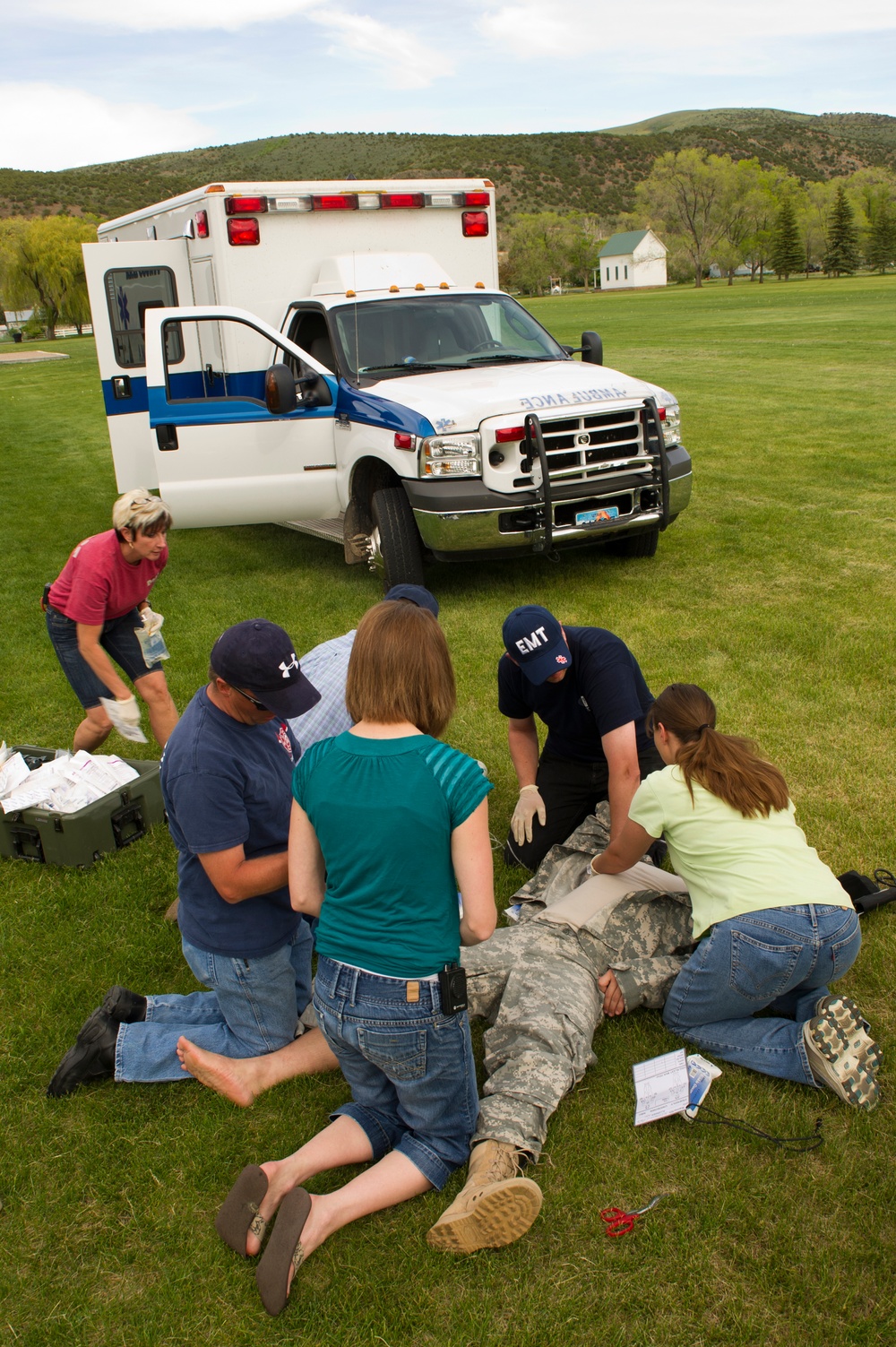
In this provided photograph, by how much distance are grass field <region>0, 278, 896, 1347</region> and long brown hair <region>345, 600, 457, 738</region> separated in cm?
134

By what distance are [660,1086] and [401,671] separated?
1546mm

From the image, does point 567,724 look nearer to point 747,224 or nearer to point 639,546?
point 639,546

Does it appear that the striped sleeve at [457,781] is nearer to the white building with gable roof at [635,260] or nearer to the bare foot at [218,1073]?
the bare foot at [218,1073]

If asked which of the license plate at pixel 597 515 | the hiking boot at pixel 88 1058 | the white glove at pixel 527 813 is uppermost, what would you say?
the license plate at pixel 597 515

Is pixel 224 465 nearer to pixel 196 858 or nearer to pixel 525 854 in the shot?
pixel 525 854

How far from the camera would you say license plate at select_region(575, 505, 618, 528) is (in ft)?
23.4

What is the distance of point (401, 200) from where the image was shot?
8.92 meters

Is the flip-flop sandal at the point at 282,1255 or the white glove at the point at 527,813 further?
the white glove at the point at 527,813

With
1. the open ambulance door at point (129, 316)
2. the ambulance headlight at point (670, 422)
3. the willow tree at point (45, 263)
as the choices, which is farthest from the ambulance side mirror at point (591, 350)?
the willow tree at point (45, 263)

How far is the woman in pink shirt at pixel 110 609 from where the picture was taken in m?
4.42

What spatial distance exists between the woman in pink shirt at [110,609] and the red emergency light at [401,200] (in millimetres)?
5424

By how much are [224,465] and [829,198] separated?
95393mm

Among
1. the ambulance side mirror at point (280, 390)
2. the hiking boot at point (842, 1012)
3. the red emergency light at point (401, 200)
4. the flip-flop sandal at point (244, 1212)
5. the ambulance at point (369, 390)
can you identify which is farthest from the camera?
the red emergency light at point (401, 200)

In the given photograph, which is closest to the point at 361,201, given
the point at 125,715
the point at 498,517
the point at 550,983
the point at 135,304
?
the point at 135,304
